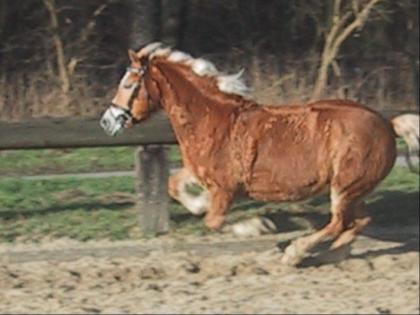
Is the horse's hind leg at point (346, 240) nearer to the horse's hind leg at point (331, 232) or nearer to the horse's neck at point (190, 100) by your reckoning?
the horse's hind leg at point (331, 232)

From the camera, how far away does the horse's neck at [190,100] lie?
8.40 metres

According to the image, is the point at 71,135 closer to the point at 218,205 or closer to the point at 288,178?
the point at 218,205

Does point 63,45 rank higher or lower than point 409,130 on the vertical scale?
lower

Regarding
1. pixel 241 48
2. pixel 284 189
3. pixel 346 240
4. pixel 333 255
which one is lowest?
pixel 333 255

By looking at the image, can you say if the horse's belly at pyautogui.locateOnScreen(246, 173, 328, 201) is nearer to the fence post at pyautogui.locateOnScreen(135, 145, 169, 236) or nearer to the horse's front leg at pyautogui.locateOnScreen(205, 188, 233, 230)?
the horse's front leg at pyautogui.locateOnScreen(205, 188, 233, 230)

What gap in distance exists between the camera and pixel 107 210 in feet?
33.4

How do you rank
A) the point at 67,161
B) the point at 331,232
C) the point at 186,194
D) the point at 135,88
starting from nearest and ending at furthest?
the point at 331,232, the point at 135,88, the point at 186,194, the point at 67,161

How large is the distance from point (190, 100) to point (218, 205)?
79 centimetres

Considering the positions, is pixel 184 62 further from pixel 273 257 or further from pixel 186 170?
pixel 273 257

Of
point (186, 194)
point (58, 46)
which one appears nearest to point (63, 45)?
point (58, 46)

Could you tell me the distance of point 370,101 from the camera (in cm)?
1720

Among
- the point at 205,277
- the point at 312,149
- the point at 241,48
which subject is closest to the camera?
the point at 205,277

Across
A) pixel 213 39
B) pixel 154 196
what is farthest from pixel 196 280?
pixel 213 39

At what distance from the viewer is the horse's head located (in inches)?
332
